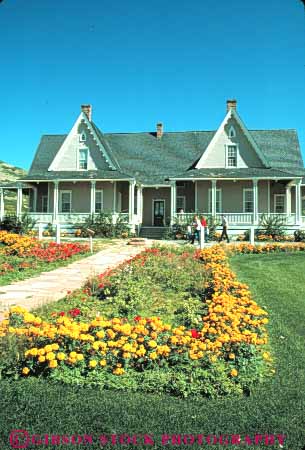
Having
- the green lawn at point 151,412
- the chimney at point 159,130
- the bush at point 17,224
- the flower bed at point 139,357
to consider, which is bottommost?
the green lawn at point 151,412

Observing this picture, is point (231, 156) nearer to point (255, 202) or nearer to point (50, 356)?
point (255, 202)

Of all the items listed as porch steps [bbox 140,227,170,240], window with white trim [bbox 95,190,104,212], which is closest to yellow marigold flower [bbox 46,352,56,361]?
porch steps [bbox 140,227,170,240]

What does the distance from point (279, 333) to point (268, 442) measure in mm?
3112

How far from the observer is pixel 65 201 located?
1236 inches

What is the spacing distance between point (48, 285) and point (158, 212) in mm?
22904

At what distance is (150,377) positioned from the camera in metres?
4.42

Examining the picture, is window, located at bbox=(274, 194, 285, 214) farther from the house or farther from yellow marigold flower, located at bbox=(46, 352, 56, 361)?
yellow marigold flower, located at bbox=(46, 352, 56, 361)

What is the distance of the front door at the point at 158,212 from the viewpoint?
106ft

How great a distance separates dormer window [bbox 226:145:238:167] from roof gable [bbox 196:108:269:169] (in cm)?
29

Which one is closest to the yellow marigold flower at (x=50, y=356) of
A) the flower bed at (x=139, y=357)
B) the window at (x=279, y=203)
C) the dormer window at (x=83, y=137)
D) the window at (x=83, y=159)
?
the flower bed at (x=139, y=357)

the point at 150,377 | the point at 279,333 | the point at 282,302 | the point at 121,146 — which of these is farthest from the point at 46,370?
the point at 121,146

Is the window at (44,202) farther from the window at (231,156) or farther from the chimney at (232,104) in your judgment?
the chimney at (232,104)

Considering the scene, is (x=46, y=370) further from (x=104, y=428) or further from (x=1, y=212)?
(x=1, y=212)

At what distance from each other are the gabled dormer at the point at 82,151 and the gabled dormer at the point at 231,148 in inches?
287
